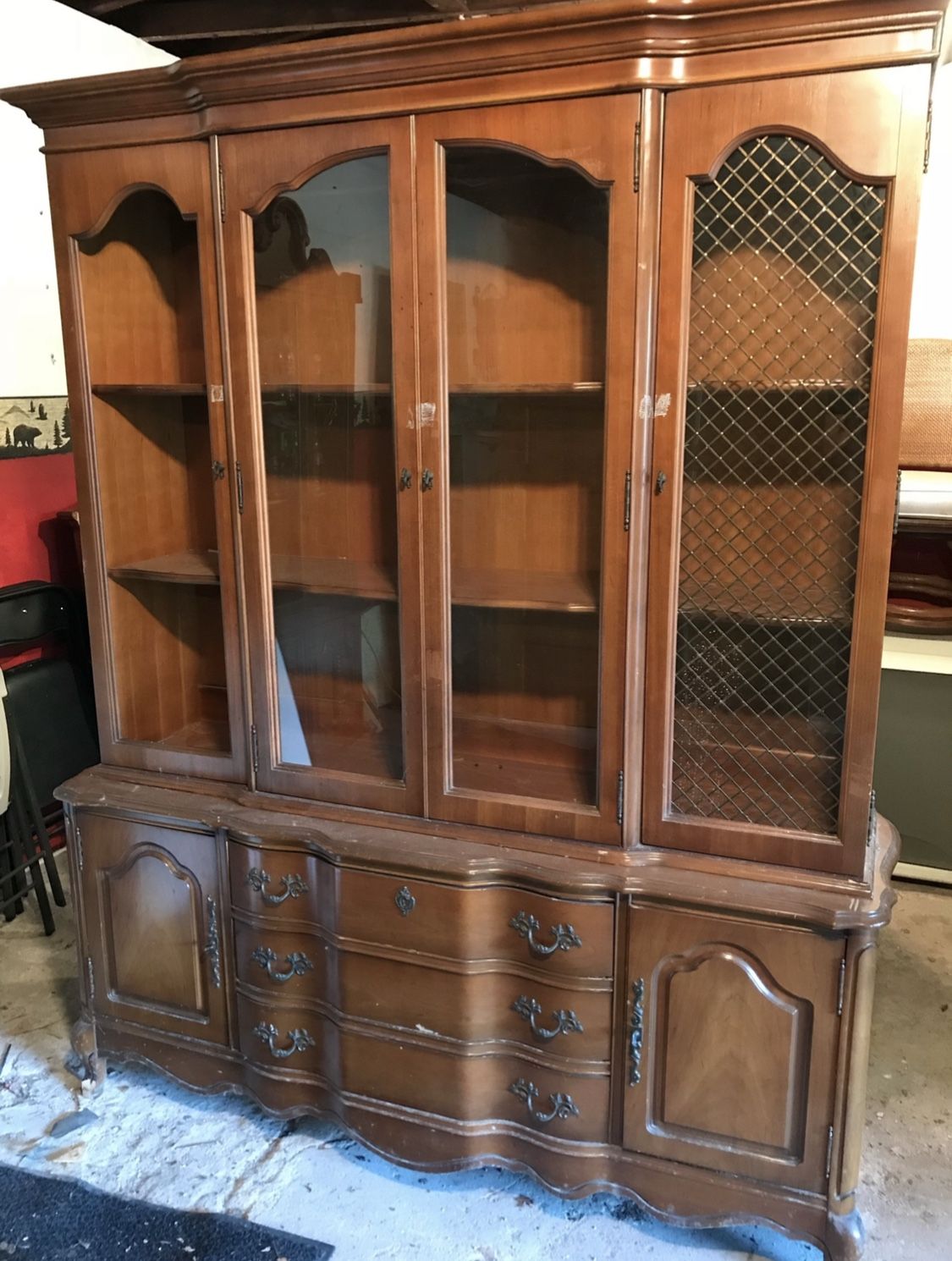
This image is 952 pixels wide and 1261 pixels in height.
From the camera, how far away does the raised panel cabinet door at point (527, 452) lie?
1455mm

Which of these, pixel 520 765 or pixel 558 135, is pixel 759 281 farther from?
pixel 520 765

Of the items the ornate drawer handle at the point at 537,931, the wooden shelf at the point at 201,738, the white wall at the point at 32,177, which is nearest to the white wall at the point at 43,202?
the white wall at the point at 32,177

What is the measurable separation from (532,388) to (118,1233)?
163cm

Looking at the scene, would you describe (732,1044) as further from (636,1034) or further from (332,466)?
(332,466)

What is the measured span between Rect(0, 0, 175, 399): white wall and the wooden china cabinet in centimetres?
99

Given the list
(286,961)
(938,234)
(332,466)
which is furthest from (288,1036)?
(938,234)

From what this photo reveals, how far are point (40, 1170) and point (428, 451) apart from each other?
1.54m

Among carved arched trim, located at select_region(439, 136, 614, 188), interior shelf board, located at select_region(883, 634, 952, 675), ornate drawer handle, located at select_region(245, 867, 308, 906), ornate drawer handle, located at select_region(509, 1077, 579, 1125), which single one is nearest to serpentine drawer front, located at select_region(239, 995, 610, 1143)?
ornate drawer handle, located at select_region(509, 1077, 579, 1125)

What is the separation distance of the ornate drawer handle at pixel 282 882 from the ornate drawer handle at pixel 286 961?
0.33 feet

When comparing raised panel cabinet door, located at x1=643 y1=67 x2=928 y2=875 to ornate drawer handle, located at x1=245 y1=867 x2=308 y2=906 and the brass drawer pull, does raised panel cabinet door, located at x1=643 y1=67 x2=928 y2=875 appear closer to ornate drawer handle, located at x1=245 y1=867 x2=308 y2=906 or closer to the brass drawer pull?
the brass drawer pull

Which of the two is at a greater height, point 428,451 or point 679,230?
point 679,230

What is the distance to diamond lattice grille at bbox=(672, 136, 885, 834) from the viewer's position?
1394 mm

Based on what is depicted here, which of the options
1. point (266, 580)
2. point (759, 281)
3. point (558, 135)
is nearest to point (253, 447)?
point (266, 580)

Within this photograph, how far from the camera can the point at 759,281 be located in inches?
57.1
